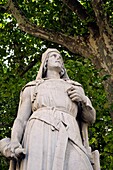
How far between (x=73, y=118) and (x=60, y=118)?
0.82 feet

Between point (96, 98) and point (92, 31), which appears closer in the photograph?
point (96, 98)

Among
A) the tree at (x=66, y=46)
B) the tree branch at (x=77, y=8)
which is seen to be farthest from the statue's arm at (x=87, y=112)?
the tree branch at (x=77, y=8)

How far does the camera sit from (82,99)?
670 cm

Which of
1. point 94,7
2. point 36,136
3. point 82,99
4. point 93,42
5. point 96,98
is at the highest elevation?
point 94,7

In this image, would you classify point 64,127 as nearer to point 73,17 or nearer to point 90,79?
point 90,79

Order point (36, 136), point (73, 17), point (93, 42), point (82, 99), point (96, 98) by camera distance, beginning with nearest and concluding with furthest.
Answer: point (36, 136) → point (82, 99) → point (96, 98) → point (93, 42) → point (73, 17)

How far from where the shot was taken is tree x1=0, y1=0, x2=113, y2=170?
12.7m

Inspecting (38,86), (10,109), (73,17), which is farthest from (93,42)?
(38,86)

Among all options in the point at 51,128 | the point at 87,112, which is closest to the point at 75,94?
the point at 87,112

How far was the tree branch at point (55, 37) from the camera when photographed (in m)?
15.2

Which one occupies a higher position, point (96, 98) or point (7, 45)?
point (7, 45)

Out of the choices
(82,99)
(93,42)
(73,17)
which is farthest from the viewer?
(73,17)

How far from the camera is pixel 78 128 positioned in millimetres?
6535

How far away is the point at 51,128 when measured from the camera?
6.25 metres
